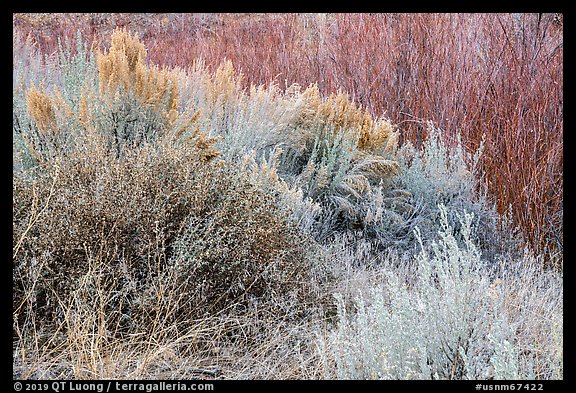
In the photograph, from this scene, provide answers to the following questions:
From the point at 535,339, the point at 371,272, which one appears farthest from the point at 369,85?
the point at 535,339

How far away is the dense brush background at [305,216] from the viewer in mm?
2643

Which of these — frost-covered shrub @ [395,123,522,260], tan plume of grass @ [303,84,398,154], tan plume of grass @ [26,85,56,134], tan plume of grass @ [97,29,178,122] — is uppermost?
tan plume of grass @ [97,29,178,122]

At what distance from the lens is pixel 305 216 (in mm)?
4082

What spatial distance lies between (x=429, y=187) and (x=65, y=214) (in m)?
2.95

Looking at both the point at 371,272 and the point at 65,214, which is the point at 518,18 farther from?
the point at 65,214

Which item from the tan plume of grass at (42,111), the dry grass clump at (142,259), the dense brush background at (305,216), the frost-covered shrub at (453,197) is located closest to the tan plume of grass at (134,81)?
the dense brush background at (305,216)

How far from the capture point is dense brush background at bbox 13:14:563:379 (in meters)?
2.64

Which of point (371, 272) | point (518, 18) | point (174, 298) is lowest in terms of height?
point (371, 272)

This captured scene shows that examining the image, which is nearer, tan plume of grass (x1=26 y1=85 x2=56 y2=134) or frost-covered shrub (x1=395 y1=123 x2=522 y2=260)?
tan plume of grass (x1=26 y1=85 x2=56 y2=134)

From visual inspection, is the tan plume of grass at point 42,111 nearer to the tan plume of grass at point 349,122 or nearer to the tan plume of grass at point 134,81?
the tan plume of grass at point 134,81

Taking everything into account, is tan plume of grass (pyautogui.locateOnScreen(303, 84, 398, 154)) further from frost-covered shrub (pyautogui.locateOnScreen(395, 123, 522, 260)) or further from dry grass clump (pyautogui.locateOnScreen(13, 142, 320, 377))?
dry grass clump (pyautogui.locateOnScreen(13, 142, 320, 377))

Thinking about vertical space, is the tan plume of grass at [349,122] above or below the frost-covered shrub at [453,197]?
above

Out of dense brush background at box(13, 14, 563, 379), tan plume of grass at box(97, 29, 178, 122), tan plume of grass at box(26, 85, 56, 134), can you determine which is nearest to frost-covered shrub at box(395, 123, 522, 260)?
dense brush background at box(13, 14, 563, 379)

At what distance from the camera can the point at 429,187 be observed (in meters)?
4.93
